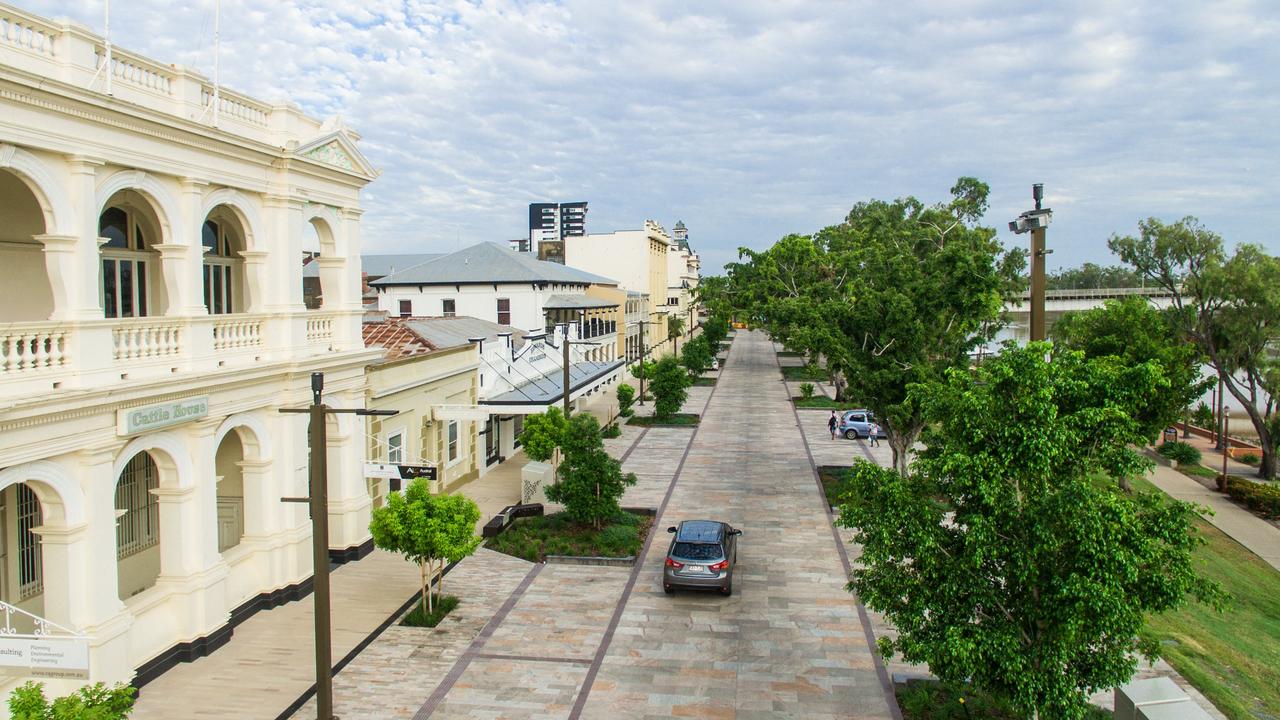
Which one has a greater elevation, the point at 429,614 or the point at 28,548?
the point at 28,548

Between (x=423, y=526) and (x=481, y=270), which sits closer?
(x=423, y=526)

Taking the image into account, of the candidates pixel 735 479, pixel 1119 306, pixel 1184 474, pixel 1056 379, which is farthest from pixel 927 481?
pixel 1184 474

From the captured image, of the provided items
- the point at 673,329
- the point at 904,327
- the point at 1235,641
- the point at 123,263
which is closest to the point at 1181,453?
the point at 904,327

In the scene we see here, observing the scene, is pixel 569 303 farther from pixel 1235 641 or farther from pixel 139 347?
pixel 1235 641

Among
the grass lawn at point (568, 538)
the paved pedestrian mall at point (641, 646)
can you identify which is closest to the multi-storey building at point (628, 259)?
the grass lawn at point (568, 538)

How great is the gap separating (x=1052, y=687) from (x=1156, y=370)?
3942 mm

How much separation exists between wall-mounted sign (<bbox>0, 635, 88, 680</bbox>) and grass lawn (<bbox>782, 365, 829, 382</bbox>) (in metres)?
56.5

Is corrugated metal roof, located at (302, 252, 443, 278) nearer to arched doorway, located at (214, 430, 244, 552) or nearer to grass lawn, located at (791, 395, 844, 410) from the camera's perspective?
grass lawn, located at (791, 395, 844, 410)

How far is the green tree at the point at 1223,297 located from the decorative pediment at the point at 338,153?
31.3 metres

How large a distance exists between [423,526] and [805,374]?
57475 mm

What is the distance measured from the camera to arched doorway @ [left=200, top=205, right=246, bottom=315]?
60.7ft

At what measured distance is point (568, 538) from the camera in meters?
22.3

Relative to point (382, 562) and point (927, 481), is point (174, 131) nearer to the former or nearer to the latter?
point (382, 562)

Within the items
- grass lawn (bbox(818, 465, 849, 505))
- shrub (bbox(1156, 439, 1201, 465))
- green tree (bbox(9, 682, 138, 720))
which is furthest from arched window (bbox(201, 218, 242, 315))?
shrub (bbox(1156, 439, 1201, 465))
